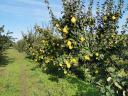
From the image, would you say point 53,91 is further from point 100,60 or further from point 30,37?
point 30,37

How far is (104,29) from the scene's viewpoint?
492 inches

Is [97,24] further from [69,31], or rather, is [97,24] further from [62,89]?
[62,89]

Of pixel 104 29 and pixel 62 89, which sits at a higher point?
pixel 104 29

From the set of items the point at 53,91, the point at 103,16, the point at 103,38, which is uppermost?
the point at 103,16

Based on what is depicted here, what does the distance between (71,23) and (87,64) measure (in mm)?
1884

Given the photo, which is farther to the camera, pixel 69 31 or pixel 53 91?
pixel 53 91

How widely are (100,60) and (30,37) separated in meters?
25.2

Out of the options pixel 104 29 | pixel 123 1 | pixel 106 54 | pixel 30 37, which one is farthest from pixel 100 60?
pixel 30 37

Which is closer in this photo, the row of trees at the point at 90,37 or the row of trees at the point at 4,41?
the row of trees at the point at 90,37

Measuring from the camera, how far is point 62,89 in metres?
13.8

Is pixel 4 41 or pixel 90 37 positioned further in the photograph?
pixel 4 41

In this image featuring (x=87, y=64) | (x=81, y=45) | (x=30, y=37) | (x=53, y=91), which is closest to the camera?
(x=81, y=45)

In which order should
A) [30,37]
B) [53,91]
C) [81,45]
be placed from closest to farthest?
[81,45] < [53,91] < [30,37]

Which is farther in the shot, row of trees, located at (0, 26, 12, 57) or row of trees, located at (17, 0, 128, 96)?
row of trees, located at (0, 26, 12, 57)
